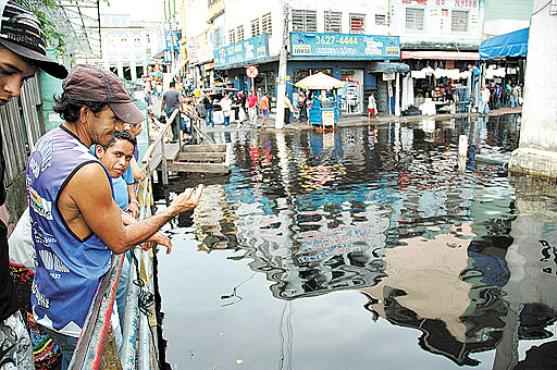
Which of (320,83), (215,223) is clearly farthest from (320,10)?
(215,223)

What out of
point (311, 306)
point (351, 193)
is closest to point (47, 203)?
point (311, 306)

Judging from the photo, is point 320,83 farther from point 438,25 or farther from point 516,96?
point 516,96

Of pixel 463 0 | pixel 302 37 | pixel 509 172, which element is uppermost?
pixel 463 0

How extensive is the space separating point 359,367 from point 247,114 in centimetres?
2425

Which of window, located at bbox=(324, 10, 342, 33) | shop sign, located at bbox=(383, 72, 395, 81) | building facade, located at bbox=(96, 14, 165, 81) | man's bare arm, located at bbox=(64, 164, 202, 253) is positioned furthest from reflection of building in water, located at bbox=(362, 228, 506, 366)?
building facade, located at bbox=(96, 14, 165, 81)

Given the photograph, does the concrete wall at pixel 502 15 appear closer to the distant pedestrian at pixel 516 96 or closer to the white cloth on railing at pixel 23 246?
the distant pedestrian at pixel 516 96

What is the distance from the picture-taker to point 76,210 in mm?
2260

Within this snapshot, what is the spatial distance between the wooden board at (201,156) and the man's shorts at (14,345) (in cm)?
1082

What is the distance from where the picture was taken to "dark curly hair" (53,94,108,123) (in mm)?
2408

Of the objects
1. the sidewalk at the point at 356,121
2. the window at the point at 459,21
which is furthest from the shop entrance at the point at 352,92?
the window at the point at 459,21

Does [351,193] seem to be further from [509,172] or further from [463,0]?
[463,0]

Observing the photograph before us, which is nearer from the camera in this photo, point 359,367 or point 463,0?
point 359,367

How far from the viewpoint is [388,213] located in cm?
838

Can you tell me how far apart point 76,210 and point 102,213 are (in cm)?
12
